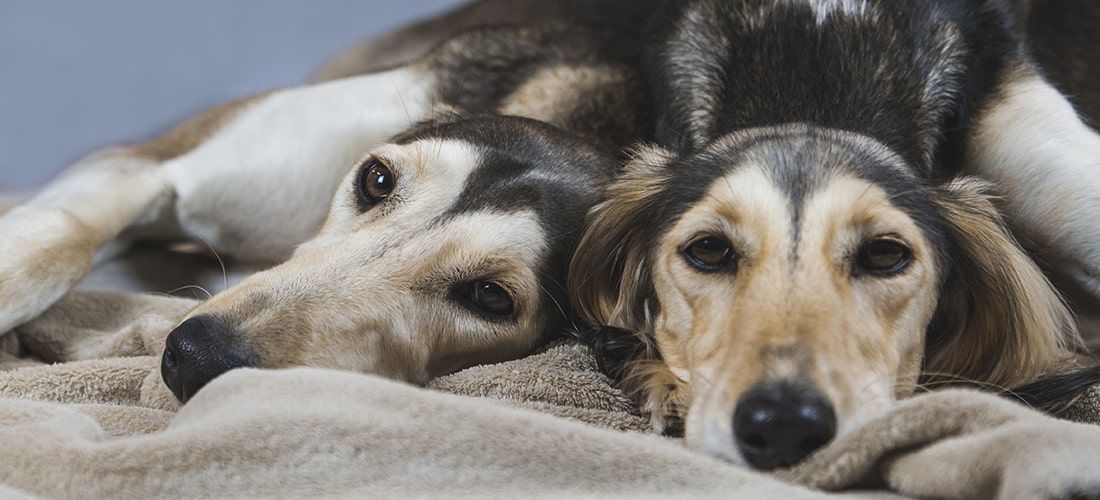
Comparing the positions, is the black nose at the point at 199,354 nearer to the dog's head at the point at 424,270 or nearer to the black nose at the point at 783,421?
the dog's head at the point at 424,270

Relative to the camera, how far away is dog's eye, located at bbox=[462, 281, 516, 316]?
2262mm

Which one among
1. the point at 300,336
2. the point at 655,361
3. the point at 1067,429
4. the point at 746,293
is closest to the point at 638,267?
the point at 655,361

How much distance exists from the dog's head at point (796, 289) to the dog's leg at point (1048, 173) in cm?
23

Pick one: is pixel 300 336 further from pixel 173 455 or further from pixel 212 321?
pixel 173 455

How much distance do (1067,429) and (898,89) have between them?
1.28 m

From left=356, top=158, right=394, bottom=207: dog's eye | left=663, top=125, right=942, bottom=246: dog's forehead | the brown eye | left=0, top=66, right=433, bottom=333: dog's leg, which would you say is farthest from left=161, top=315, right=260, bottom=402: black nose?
left=0, top=66, right=433, bottom=333: dog's leg

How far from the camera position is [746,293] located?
1.88 meters

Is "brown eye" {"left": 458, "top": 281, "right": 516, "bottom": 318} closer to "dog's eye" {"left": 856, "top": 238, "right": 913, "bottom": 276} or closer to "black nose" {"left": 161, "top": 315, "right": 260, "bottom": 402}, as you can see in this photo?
"black nose" {"left": 161, "top": 315, "right": 260, "bottom": 402}

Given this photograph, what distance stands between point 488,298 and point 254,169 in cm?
119

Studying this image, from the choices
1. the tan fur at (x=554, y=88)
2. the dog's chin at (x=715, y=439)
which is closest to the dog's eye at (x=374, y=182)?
the tan fur at (x=554, y=88)

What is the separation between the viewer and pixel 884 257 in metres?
1.97

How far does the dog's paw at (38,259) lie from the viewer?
2488mm

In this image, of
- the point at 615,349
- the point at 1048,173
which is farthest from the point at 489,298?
the point at 1048,173

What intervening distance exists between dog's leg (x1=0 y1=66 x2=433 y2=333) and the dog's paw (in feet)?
0.77
